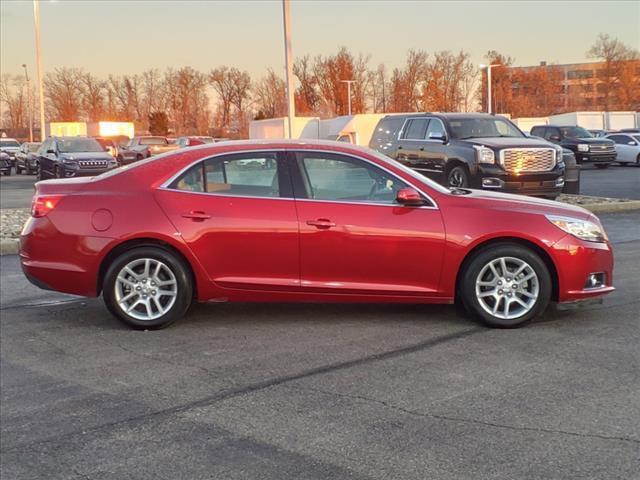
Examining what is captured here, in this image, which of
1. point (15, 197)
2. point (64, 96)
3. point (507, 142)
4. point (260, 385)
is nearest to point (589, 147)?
point (507, 142)

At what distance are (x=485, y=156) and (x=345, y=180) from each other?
8470 millimetres

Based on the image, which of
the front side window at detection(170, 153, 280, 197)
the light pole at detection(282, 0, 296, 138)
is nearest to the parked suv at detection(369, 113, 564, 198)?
the light pole at detection(282, 0, 296, 138)

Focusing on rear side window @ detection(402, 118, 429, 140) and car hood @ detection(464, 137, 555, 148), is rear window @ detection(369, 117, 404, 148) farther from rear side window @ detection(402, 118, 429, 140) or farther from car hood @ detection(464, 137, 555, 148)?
car hood @ detection(464, 137, 555, 148)

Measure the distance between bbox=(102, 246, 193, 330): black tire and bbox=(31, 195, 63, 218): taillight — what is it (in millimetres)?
714

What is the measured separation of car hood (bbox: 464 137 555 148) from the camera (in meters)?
14.0

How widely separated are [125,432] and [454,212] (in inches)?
124

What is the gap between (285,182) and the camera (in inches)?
238

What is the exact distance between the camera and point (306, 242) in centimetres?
588

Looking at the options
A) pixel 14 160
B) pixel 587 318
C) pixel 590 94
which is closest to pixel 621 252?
pixel 587 318

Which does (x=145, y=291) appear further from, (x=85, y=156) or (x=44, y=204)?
(x=85, y=156)

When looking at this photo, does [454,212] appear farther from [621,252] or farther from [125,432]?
[621,252]

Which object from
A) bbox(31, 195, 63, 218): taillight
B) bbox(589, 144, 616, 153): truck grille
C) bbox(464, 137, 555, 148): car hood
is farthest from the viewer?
bbox(589, 144, 616, 153): truck grille

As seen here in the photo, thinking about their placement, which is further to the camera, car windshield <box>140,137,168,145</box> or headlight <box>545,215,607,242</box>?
car windshield <box>140,137,168,145</box>

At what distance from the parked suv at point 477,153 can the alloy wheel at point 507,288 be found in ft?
26.8
